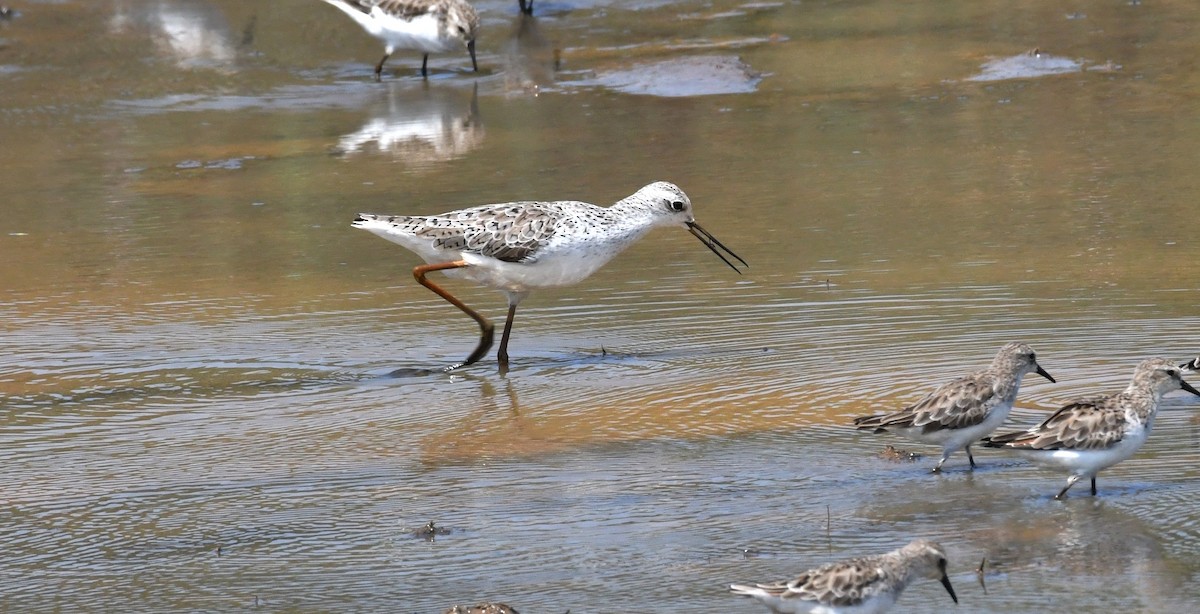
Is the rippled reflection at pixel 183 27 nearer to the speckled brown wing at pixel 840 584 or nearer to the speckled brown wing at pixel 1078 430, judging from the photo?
the speckled brown wing at pixel 1078 430

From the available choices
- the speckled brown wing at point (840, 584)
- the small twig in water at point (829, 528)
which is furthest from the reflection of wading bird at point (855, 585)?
the small twig in water at point (829, 528)

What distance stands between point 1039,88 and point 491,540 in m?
11.5

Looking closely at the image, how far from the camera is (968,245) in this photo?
12.1 meters

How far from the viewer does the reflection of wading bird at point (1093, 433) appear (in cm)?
740

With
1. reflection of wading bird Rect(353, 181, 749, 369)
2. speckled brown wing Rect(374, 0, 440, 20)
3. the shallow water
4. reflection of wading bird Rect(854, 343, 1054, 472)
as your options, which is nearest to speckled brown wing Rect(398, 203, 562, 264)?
reflection of wading bird Rect(353, 181, 749, 369)

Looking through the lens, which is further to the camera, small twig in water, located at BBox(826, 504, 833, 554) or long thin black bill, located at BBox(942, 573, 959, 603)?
small twig in water, located at BBox(826, 504, 833, 554)

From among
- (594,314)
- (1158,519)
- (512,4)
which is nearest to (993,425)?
(1158,519)

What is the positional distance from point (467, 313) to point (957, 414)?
12.6ft

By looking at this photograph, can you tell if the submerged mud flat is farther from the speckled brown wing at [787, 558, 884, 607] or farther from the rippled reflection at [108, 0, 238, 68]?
the speckled brown wing at [787, 558, 884, 607]

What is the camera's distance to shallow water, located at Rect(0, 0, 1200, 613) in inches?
281

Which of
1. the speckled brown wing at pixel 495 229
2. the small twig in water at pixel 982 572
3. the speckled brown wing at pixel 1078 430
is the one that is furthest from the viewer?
the speckled brown wing at pixel 495 229

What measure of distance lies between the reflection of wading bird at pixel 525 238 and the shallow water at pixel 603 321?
1.42 feet

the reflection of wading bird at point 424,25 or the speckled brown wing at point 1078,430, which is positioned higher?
the reflection of wading bird at point 424,25

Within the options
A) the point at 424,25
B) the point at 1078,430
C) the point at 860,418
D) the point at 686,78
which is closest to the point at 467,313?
the point at 860,418
